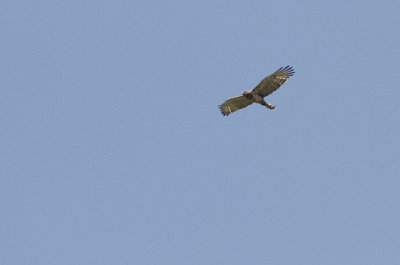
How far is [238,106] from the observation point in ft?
244

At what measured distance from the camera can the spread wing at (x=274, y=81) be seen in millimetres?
71812

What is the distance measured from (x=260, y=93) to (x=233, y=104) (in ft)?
6.82

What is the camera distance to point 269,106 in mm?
72562

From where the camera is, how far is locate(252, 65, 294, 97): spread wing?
71.8 meters

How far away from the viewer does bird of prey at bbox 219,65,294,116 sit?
7188 cm

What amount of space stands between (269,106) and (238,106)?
243 cm

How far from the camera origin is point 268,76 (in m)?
71.5

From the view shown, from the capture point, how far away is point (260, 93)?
72750 millimetres

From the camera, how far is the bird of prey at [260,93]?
71875mm

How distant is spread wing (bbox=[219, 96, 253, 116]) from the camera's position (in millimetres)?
73500

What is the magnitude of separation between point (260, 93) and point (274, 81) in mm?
1269

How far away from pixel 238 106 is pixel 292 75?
4119 millimetres

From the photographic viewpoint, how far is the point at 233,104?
243ft

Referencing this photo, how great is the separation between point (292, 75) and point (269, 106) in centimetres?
226
